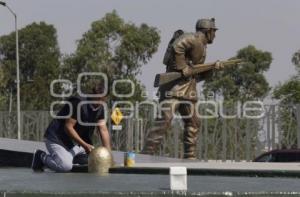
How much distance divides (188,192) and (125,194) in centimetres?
32

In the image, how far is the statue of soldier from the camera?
19.1 metres

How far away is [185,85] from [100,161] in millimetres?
12262

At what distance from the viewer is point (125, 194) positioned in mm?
4086

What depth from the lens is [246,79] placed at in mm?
49250

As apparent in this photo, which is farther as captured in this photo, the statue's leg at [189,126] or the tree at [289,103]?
the tree at [289,103]

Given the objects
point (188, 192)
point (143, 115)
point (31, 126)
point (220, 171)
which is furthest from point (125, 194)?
point (31, 126)

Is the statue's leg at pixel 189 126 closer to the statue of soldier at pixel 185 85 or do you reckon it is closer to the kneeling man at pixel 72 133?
the statue of soldier at pixel 185 85

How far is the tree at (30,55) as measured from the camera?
54.2 m

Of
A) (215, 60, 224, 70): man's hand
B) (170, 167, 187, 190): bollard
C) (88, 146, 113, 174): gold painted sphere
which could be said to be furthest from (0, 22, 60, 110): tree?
(170, 167, 187, 190): bollard

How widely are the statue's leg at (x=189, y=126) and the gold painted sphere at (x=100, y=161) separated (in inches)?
482

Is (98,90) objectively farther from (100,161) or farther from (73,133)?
(100,161)

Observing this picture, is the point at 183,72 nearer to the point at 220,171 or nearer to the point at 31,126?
the point at 220,171

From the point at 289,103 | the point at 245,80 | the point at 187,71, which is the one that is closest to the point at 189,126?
the point at 187,71

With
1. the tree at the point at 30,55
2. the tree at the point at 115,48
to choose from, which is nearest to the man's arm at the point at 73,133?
the tree at the point at 115,48
